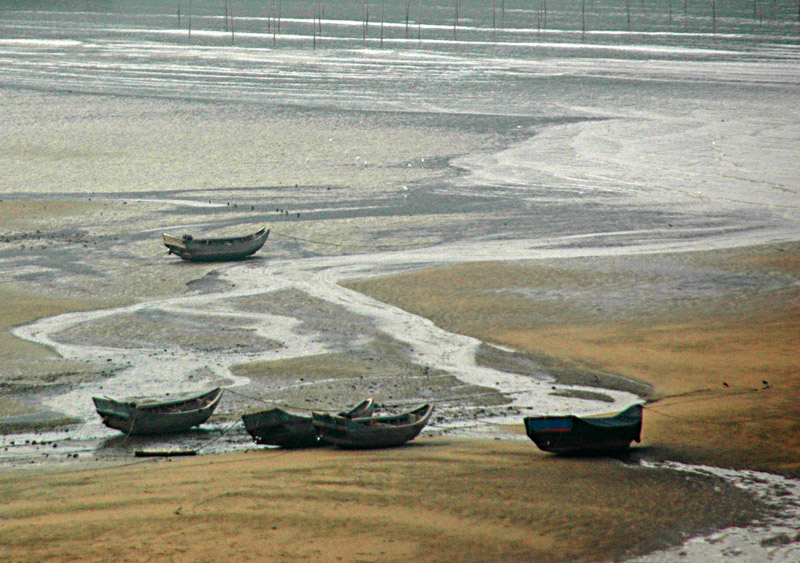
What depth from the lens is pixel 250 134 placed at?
53.3 meters

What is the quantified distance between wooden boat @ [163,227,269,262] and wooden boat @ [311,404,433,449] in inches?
550

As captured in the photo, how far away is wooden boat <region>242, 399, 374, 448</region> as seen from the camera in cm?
1634

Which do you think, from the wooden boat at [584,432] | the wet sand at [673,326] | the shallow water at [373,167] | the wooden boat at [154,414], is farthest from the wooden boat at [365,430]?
the wet sand at [673,326]

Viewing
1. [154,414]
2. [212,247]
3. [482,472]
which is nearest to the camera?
[482,472]

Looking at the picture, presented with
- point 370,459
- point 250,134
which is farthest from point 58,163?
point 370,459

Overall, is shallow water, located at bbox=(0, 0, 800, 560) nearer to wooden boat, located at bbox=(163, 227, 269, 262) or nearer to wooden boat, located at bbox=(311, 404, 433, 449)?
→ wooden boat, located at bbox=(163, 227, 269, 262)

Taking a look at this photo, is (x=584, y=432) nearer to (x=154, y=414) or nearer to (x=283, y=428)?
(x=283, y=428)

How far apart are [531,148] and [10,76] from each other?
47.4 m

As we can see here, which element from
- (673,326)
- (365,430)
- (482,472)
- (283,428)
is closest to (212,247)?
(673,326)

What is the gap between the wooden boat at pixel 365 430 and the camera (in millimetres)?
16078

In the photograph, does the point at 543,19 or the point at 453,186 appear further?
the point at 543,19

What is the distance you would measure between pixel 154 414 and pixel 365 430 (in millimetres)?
3992

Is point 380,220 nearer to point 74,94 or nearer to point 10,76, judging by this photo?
point 74,94

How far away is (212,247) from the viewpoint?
96.6 ft
